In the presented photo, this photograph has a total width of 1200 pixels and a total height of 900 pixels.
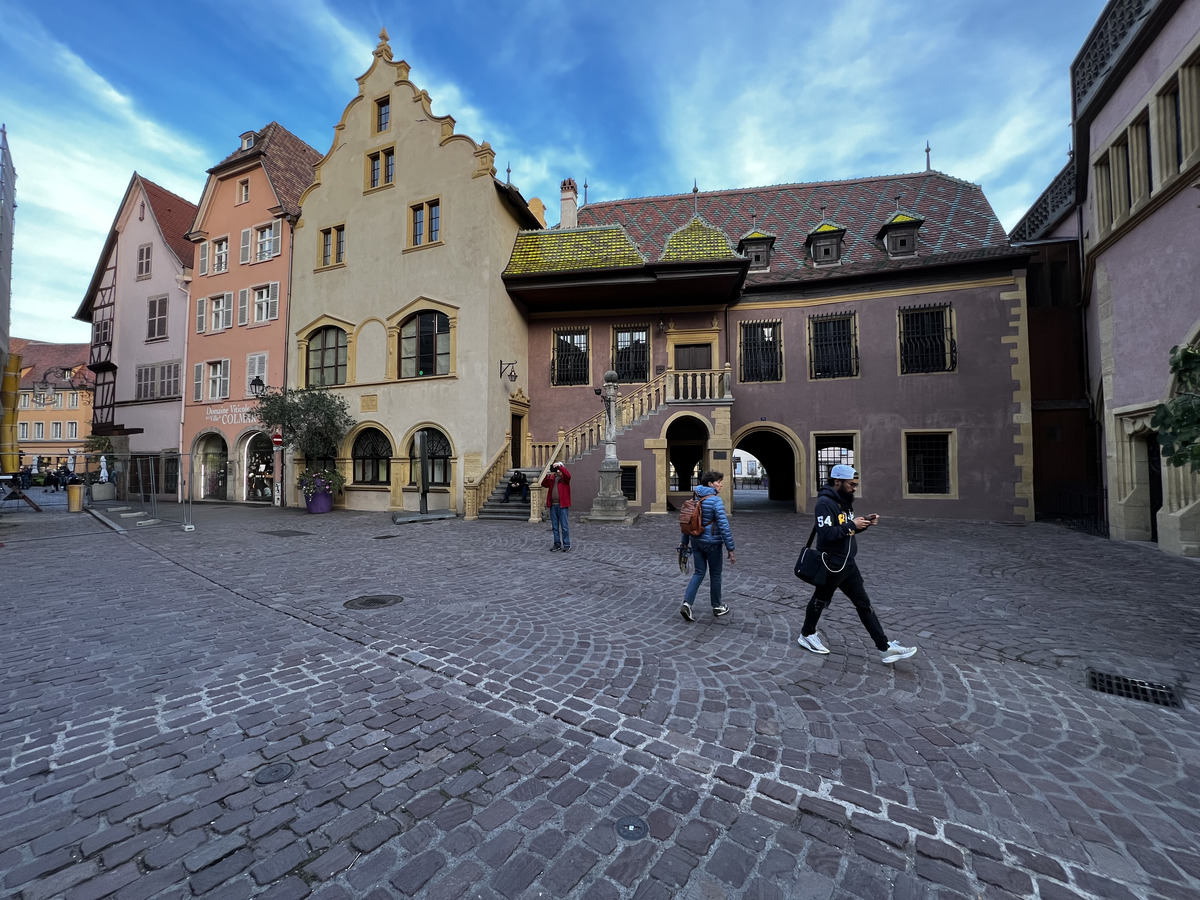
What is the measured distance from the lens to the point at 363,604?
19.7ft

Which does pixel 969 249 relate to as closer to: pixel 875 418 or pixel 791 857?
pixel 875 418

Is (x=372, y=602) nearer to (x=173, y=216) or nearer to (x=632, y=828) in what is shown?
(x=632, y=828)

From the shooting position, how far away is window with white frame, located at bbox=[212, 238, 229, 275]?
21.8 metres

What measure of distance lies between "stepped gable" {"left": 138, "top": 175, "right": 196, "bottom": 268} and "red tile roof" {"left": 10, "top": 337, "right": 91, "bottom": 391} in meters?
36.2

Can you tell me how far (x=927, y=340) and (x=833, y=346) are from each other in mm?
2790

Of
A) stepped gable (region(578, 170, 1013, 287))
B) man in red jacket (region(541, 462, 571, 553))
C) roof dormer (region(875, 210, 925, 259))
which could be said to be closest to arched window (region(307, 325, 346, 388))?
stepped gable (region(578, 170, 1013, 287))

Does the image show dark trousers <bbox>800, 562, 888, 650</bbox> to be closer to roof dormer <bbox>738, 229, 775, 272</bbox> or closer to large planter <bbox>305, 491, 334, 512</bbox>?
roof dormer <bbox>738, 229, 775, 272</bbox>

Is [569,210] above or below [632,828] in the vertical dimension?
above

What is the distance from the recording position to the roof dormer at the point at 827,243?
16938 mm

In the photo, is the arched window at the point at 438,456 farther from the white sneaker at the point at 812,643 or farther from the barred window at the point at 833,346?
the white sneaker at the point at 812,643

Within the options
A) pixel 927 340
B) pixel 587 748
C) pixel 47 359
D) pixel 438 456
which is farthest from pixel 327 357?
pixel 47 359

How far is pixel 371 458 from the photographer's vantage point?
18.1m

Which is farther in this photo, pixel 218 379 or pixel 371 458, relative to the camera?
pixel 218 379

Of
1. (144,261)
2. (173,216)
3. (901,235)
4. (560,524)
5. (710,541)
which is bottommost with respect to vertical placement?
(560,524)
